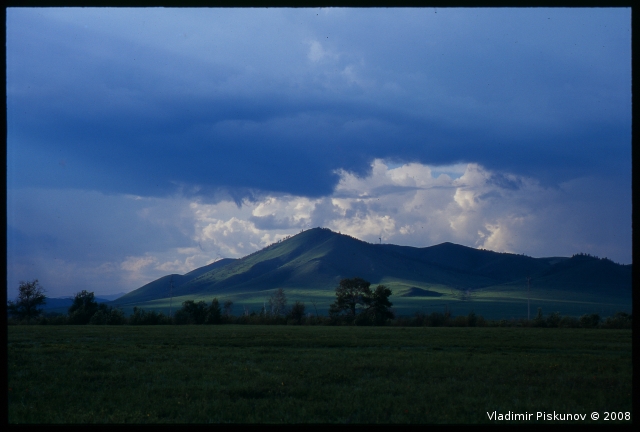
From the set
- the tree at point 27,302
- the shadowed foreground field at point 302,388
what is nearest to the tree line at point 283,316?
the tree at point 27,302

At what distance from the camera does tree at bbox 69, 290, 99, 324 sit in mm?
69625

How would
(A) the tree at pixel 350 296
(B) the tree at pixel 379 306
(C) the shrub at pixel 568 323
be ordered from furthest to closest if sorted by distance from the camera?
(A) the tree at pixel 350 296, (B) the tree at pixel 379 306, (C) the shrub at pixel 568 323

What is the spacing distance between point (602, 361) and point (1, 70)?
2354 cm

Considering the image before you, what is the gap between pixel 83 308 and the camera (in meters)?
71.4

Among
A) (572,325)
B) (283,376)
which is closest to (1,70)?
(283,376)

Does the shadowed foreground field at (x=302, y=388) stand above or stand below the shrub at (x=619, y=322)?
above

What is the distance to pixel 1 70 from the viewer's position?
12.4 feet

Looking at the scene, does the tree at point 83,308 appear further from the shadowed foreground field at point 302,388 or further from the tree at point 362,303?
the shadowed foreground field at point 302,388

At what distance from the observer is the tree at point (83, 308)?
6962cm

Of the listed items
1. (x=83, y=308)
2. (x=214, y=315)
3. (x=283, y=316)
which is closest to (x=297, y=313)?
(x=283, y=316)

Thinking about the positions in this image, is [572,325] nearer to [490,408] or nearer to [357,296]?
[357,296]

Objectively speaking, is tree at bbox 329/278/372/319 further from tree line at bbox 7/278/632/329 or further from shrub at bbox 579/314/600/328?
shrub at bbox 579/314/600/328

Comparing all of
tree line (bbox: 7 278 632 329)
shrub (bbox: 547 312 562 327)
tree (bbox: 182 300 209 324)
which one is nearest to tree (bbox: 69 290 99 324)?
tree line (bbox: 7 278 632 329)

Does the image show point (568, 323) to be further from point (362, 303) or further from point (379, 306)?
point (362, 303)
